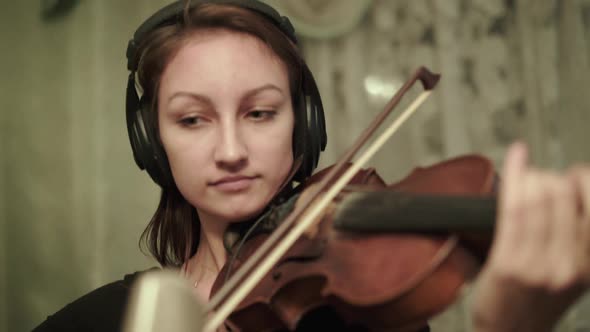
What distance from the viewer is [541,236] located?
43 cm

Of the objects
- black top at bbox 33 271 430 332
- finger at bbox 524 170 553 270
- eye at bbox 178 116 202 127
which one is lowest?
black top at bbox 33 271 430 332

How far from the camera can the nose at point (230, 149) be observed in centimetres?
71

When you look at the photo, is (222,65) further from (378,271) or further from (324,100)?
(324,100)

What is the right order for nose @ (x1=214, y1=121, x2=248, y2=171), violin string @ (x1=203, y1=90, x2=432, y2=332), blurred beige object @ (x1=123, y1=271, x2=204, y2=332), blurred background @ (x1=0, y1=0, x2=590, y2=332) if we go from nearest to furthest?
blurred beige object @ (x1=123, y1=271, x2=204, y2=332)
violin string @ (x1=203, y1=90, x2=432, y2=332)
nose @ (x1=214, y1=121, x2=248, y2=171)
blurred background @ (x1=0, y1=0, x2=590, y2=332)

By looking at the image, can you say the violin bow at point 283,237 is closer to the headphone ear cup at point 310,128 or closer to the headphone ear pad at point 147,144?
the headphone ear cup at point 310,128

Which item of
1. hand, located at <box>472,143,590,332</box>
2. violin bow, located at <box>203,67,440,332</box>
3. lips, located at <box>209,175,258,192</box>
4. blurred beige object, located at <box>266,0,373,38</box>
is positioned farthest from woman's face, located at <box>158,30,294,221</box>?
blurred beige object, located at <box>266,0,373,38</box>

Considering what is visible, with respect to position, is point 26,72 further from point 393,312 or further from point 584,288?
point 584,288

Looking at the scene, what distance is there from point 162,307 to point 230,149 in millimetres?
318

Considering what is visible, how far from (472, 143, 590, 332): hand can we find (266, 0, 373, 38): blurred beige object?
0.98 metres

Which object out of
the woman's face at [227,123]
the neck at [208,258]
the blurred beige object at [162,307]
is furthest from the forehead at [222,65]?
the blurred beige object at [162,307]

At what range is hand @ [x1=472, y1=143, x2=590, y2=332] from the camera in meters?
0.43

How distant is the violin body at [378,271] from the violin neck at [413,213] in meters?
0.01

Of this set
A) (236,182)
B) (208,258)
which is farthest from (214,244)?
(236,182)

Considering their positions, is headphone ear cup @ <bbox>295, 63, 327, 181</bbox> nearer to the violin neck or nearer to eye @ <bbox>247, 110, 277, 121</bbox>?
eye @ <bbox>247, 110, 277, 121</bbox>
